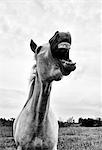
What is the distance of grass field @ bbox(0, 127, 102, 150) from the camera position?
10.3 meters

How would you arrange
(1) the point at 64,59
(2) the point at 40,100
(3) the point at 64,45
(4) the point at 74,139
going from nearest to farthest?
(3) the point at 64,45, (1) the point at 64,59, (2) the point at 40,100, (4) the point at 74,139

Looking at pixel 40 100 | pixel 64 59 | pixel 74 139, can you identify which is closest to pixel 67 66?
pixel 64 59

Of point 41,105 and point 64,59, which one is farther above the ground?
point 64,59

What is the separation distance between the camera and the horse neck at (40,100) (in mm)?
3611

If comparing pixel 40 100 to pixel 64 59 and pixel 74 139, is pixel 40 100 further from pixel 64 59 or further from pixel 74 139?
pixel 74 139

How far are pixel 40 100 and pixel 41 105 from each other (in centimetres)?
6

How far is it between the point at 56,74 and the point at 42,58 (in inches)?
12.5

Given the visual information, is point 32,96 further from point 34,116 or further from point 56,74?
point 56,74

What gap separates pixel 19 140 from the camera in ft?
13.0

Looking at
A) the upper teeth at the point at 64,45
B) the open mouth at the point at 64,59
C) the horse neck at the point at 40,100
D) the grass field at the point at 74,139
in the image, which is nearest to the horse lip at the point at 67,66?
the open mouth at the point at 64,59

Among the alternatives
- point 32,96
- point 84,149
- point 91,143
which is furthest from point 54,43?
point 91,143

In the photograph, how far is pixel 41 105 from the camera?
3.69 meters

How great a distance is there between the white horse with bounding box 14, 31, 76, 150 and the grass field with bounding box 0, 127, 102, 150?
587 centimetres

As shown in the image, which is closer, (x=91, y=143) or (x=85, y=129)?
(x=91, y=143)
